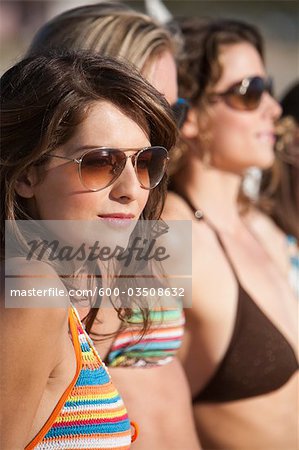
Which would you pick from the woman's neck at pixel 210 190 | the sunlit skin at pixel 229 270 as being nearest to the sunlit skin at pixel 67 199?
the sunlit skin at pixel 229 270

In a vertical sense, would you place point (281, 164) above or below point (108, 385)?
below

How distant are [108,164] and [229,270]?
4.15 ft

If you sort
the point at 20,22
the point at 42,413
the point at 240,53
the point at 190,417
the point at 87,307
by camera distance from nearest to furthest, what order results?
the point at 42,413
the point at 87,307
the point at 190,417
the point at 240,53
the point at 20,22

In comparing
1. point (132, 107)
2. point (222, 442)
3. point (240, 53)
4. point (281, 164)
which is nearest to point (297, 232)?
point (281, 164)

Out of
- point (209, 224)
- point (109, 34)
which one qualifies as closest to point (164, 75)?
point (109, 34)

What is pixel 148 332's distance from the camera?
2107 millimetres

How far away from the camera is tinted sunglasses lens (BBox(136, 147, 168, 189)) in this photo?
1701 millimetres

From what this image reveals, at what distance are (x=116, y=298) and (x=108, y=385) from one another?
0.26m

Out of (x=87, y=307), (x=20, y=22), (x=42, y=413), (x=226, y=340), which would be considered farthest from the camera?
(x=20, y=22)

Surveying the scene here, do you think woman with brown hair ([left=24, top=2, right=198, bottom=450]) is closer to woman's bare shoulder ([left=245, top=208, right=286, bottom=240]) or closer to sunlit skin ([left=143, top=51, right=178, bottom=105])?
sunlit skin ([left=143, top=51, right=178, bottom=105])

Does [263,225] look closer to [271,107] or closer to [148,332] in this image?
[271,107]

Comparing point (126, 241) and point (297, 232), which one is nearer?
point (126, 241)

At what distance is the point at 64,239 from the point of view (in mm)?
1715

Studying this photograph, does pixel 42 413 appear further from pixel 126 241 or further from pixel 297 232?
pixel 297 232
